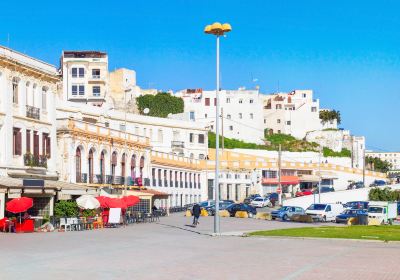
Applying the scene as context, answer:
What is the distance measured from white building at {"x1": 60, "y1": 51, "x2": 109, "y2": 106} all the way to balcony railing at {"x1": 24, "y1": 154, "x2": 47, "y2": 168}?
56179 mm

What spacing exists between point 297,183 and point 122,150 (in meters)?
46.1

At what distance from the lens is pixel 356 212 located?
59281mm

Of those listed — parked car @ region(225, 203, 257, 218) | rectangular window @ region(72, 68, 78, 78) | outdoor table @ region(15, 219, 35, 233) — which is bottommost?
parked car @ region(225, 203, 257, 218)

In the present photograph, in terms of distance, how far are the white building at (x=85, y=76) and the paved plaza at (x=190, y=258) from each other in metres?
72.9

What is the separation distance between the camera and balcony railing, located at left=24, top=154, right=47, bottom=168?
44778 millimetres

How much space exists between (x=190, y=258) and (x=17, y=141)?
79.0 ft

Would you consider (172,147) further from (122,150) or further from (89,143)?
(89,143)

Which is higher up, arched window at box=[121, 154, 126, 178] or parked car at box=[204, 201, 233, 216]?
arched window at box=[121, 154, 126, 178]

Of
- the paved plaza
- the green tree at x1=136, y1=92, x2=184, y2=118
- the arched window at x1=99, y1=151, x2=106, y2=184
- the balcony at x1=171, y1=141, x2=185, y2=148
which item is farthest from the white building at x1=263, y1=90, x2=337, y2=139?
the paved plaza

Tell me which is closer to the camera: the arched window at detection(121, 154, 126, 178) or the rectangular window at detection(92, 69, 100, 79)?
the arched window at detection(121, 154, 126, 178)

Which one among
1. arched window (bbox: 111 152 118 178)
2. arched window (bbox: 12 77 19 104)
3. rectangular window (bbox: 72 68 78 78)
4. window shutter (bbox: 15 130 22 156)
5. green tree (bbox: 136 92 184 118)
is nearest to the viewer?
window shutter (bbox: 15 130 22 156)

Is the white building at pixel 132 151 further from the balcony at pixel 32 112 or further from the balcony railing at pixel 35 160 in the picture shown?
the balcony at pixel 32 112

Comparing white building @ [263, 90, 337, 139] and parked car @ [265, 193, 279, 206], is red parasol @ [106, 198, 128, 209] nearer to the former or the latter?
parked car @ [265, 193, 279, 206]

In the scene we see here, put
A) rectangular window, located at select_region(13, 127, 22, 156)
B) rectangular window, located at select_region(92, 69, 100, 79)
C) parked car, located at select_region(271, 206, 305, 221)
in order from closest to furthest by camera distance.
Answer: rectangular window, located at select_region(13, 127, 22, 156)
parked car, located at select_region(271, 206, 305, 221)
rectangular window, located at select_region(92, 69, 100, 79)
